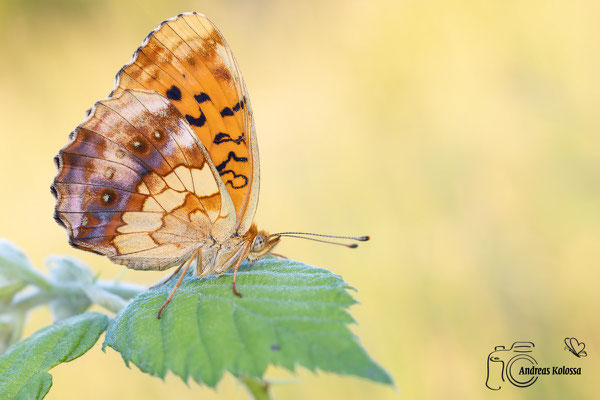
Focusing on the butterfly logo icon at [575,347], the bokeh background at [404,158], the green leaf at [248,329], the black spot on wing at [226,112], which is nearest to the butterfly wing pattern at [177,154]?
the black spot on wing at [226,112]

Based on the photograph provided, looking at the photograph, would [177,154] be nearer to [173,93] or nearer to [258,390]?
[173,93]

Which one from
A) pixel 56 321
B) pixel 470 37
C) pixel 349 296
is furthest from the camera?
pixel 470 37

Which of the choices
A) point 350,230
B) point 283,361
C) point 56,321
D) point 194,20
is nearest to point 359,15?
point 350,230

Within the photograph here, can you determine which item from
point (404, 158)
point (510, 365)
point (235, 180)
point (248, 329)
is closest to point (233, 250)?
point (235, 180)

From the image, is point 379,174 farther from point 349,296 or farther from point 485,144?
point 349,296

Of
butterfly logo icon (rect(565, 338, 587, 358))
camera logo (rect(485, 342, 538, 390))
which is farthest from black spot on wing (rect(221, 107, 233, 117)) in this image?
butterfly logo icon (rect(565, 338, 587, 358))

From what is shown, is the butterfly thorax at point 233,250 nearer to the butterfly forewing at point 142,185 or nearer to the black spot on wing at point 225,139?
the butterfly forewing at point 142,185
